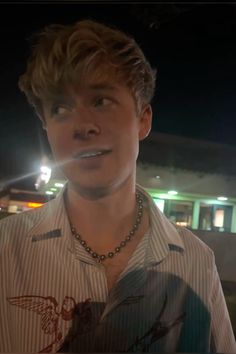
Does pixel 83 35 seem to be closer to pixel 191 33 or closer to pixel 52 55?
pixel 52 55

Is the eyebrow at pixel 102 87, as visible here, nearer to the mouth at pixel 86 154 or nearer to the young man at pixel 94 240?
the young man at pixel 94 240

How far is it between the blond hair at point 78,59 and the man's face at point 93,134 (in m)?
0.03

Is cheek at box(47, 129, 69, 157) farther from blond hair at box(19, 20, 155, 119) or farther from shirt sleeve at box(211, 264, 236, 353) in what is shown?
shirt sleeve at box(211, 264, 236, 353)

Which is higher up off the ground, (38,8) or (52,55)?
(38,8)

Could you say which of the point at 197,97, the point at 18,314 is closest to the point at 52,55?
the point at 197,97

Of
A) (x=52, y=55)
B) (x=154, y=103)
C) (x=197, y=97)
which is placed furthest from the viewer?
(x=197, y=97)

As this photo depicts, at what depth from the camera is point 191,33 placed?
995 millimetres

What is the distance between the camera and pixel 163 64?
0.94 m

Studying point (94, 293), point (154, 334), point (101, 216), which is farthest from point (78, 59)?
point (154, 334)

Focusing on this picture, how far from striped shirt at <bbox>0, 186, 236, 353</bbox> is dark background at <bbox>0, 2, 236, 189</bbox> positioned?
5.7 inches

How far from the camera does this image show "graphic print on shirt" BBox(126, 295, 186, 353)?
0.84 m

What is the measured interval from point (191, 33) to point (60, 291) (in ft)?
2.53

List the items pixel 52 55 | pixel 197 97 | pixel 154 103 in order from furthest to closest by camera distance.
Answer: pixel 197 97
pixel 154 103
pixel 52 55

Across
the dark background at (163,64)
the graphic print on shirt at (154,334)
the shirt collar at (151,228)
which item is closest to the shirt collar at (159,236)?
the shirt collar at (151,228)
